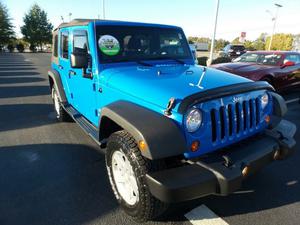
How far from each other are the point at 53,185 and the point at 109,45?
189 centimetres

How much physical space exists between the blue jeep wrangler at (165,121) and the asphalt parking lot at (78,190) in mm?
377

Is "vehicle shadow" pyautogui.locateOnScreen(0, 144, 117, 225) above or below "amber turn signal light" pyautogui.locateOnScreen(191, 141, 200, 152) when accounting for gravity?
below

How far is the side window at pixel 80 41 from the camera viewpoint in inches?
144

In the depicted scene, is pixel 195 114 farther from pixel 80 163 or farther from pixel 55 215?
pixel 80 163

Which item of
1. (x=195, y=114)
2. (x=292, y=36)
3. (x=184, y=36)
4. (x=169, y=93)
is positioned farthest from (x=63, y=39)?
(x=292, y=36)

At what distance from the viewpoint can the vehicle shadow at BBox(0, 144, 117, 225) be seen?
8.97ft

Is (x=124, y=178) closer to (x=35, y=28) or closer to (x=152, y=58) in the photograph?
(x=152, y=58)

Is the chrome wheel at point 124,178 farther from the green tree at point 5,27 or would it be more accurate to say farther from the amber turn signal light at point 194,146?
the green tree at point 5,27

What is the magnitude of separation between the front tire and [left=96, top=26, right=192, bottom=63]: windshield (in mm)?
1309

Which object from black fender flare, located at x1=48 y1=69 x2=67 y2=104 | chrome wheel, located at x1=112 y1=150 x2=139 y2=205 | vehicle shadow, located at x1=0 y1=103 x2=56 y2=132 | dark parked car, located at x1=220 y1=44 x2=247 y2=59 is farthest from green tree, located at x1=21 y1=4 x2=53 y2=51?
chrome wheel, located at x1=112 y1=150 x2=139 y2=205

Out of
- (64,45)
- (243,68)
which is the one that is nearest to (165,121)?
(64,45)

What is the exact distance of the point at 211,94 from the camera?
7.82ft

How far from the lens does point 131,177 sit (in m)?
2.62

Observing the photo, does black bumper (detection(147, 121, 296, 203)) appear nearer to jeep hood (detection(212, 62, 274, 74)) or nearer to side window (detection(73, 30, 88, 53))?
side window (detection(73, 30, 88, 53))
